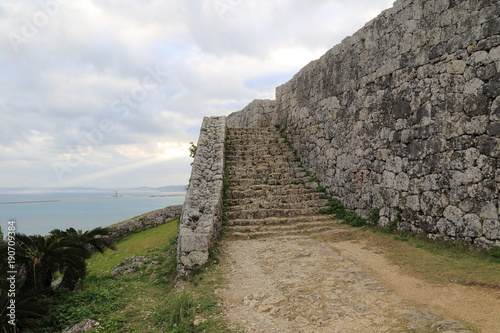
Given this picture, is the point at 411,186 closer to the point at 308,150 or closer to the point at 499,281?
the point at 499,281

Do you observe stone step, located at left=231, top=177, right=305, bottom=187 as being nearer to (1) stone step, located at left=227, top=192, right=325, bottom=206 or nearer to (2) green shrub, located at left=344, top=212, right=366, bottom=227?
(1) stone step, located at left=227, top=192, right=325, bottom=206

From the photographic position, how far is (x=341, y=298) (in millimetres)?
4445

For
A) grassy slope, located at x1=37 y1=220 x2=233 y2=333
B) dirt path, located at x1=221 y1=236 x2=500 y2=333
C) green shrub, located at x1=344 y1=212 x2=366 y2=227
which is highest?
green shrub, located at x1=344 y1=212 x2=366 y2=227

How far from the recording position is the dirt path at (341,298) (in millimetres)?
3658

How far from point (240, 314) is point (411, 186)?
4.84 metres

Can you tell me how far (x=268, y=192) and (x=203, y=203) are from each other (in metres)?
2.43

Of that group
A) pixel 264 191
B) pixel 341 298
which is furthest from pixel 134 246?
pixel 341 298

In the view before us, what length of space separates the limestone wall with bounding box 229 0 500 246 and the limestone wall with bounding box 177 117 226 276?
354 cm

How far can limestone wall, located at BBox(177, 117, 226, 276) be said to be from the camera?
6.48 meters

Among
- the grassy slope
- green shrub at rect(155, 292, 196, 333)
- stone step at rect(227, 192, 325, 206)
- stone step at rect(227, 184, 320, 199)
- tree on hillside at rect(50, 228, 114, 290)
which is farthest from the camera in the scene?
stone step at rect(227, 184, 320, 199)

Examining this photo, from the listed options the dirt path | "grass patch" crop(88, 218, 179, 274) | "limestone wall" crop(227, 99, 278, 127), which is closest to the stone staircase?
the dirt path

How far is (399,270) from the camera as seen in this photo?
17.8ft

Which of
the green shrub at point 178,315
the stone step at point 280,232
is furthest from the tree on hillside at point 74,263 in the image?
the stone step at point 280,232

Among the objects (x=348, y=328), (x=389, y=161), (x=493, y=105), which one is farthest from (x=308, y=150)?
(x=348, y=328)
